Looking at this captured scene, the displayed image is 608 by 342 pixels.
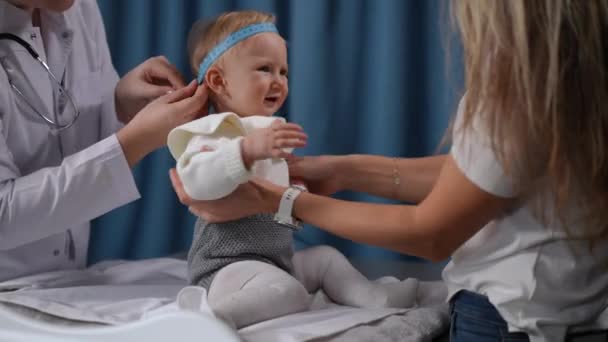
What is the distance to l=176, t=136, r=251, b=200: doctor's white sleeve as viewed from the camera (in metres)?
1.33

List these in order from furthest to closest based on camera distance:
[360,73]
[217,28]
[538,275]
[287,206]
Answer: [360,73] → [217,28] → [287,206] → [538,275]

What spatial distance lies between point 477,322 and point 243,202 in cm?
43

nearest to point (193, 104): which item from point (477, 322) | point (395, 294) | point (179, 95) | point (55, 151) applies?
point (179, 95)

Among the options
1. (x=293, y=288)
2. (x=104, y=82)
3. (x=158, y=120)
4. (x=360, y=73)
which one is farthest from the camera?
(x=360, y=73)

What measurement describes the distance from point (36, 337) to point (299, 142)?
61 cm

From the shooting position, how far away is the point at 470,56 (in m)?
1.13

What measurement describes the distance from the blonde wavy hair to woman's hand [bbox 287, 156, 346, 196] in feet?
1.74

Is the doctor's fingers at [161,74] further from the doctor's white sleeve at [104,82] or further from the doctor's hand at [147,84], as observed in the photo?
the doctor's white sleeve at [104,82]

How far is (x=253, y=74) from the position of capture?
1651 mm

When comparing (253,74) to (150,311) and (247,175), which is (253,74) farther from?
(150,311)

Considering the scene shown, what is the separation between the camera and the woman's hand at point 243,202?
1.35 meters

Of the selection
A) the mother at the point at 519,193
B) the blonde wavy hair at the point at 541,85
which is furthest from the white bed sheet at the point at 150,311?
the blonde wavy hair at the point at 541,85

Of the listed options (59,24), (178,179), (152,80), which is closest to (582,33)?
(178,179)

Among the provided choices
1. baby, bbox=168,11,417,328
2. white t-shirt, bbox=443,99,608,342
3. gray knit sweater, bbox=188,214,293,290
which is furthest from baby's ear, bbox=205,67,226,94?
white t-shirt, bbox=443,99,608,342
